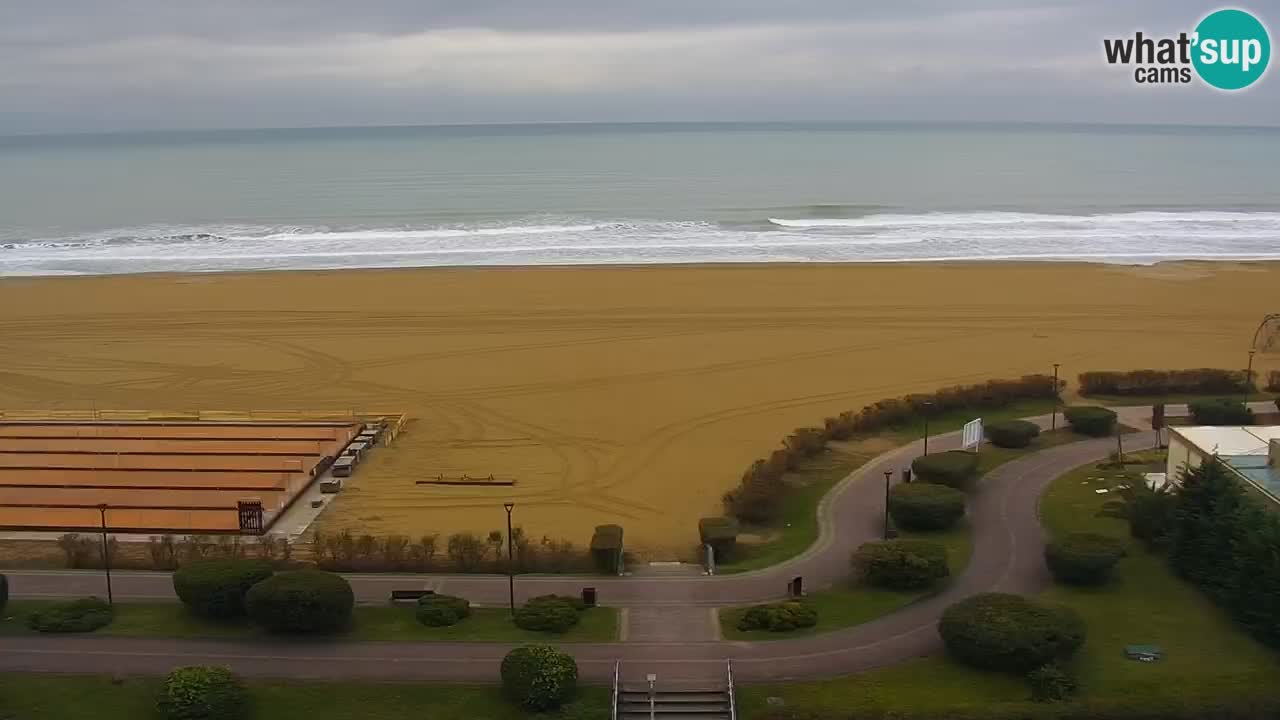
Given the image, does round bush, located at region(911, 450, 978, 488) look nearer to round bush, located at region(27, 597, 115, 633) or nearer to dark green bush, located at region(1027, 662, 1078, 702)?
dark green bush, located at region(1027, 662, 1078, 702)

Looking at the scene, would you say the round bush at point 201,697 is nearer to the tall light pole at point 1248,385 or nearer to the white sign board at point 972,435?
the white sign board at point 972,435

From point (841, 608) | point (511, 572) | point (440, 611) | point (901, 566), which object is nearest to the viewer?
point (440, 611)

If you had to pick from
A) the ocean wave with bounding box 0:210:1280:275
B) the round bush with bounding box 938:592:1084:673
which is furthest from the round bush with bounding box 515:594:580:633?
the ocean wave with bounding box 0:210:1280:275

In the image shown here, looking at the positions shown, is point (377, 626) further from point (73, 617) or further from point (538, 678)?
point (73, 617)

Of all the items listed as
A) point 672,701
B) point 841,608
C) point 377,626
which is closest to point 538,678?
point 672,701

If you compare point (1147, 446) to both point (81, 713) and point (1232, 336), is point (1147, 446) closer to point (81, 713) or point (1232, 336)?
point (1232, 336)

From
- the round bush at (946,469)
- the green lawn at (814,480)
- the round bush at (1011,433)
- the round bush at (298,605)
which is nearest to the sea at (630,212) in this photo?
the green lawn at (814,480)

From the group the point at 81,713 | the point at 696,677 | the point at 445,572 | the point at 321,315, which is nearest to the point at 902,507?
the point at 696,677
